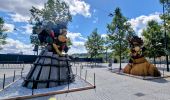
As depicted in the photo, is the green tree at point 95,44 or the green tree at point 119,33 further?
the green tree at point 95,44

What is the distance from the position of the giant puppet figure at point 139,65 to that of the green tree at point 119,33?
10526 mm

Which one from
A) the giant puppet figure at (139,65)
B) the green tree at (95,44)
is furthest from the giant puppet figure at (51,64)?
the green tree at (95,44)

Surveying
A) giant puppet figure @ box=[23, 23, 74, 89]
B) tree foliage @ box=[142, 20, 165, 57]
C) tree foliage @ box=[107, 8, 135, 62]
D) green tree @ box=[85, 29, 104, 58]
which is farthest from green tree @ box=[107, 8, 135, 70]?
giant puppet figure @ box=[23, 23, 74, 89]

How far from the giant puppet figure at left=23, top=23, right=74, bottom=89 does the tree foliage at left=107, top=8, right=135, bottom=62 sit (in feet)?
64.6

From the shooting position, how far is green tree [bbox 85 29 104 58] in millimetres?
53844

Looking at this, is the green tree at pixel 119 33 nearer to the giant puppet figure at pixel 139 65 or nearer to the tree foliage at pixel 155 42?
the tree foliage at pixel 155 42

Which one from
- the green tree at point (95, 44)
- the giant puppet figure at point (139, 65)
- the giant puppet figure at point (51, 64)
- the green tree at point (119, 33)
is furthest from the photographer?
the green tree at point (95, 44)

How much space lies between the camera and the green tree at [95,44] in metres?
53.8

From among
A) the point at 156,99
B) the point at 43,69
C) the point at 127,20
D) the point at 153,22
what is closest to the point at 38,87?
the point at 43,69

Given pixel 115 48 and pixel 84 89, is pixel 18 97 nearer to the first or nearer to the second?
pixel 84 89

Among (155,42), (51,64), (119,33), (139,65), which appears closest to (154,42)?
(155,42)

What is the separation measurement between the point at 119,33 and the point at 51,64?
2316cm

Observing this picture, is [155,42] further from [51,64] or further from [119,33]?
[51,64]

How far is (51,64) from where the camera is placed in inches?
636
